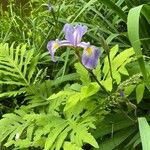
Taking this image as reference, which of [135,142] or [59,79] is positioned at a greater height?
[59,79]

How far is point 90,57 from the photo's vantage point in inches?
72.7

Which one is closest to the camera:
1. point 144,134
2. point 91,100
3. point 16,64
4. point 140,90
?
point 144,134

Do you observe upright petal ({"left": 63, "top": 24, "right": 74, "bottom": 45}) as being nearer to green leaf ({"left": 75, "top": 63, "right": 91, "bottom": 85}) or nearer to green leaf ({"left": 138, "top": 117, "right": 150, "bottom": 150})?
green leaf ({"left": 75, "top": 63, "right": 91, "bottom": 85})

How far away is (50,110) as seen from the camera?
224 centimetres

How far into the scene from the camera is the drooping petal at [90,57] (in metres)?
Result: 1.85

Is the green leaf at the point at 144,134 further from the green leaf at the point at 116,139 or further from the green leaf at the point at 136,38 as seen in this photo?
the green leaf at the point at 116,139

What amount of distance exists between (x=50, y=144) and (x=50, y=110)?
0.29m

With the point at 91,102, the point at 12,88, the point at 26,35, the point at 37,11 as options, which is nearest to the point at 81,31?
the point at 91,102

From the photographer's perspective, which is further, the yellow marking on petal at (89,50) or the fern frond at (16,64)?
the fern frond at (16,64)

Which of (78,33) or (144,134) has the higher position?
(78,33)

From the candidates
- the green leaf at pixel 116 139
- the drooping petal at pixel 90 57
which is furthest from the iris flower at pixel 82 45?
the green leaf at pixel 116 139

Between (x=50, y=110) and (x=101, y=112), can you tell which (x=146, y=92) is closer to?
(x=101, y=112)

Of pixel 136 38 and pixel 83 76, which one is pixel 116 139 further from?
pixel 136 38

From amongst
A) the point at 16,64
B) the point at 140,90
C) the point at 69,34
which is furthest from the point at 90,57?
the point at 16,64
